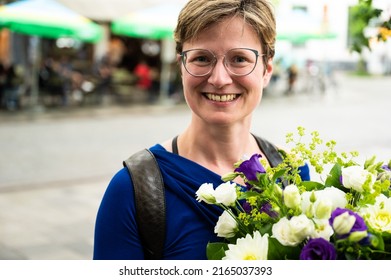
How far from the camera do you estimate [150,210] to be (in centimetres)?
177

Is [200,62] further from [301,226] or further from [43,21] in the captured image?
[43,21]

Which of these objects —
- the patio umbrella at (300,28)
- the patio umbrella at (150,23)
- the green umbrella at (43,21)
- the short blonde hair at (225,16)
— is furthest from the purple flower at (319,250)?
the patio umbrella at (300,28)

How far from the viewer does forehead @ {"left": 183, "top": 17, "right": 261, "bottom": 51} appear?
5.96 ft

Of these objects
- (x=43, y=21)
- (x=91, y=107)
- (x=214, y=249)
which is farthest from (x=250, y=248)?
(x=91, y=107)

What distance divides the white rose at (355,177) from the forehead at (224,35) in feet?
1.65

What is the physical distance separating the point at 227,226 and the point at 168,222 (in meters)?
0.24

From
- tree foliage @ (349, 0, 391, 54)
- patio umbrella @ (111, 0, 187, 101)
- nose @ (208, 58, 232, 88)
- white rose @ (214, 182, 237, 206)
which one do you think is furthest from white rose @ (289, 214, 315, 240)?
patio umbrella @ (111, 0, 187, 101)

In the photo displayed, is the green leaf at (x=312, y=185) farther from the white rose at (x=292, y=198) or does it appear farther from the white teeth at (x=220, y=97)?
the white teeth at (x=220, y=97)

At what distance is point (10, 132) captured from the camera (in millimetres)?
13625

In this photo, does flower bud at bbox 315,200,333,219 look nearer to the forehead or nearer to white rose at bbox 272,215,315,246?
white rose at bbox 272,215,315,246

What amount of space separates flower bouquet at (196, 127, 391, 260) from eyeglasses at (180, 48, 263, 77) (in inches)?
12.6

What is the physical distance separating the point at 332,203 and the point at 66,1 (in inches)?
744

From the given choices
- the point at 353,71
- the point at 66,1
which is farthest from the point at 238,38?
the point at 353,71

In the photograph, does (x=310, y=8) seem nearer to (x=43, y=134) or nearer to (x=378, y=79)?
(x=378, y=79)
